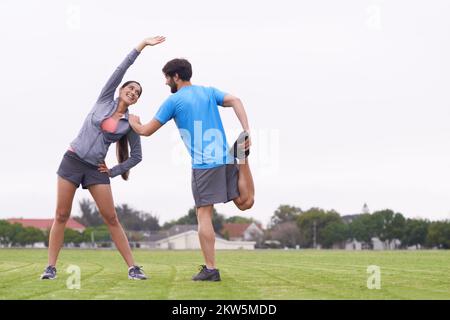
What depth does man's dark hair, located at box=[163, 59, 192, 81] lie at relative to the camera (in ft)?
27.6

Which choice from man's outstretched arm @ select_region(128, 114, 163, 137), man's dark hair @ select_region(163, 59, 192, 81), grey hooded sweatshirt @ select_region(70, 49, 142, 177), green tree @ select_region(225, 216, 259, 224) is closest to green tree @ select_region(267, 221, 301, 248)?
green tree @ select_region(225, 216, 259, 224)

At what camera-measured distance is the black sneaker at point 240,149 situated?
8031mm

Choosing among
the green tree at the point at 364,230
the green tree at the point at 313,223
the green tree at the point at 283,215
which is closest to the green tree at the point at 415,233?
the green tree at the point at 364,230

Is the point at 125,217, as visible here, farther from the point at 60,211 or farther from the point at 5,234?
the point at 60,211

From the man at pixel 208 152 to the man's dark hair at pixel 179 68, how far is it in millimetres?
10

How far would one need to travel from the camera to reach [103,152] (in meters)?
8.70

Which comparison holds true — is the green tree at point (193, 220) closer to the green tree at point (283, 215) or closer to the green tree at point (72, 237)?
the green tree at point (283, 215)

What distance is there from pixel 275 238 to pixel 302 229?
23.0ft

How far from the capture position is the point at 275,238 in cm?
13588

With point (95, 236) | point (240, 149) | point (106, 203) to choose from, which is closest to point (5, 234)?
point (95, 236)

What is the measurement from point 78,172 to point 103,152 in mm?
348

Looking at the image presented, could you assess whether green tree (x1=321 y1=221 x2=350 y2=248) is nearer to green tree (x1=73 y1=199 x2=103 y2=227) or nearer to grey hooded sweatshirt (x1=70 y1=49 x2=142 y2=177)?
green tree (x1=73 y1=199 x2=103 y2=227)

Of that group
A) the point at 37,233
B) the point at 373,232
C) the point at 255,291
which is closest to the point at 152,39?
the point at 255,291

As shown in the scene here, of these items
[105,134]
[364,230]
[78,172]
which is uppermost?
[364,230]
